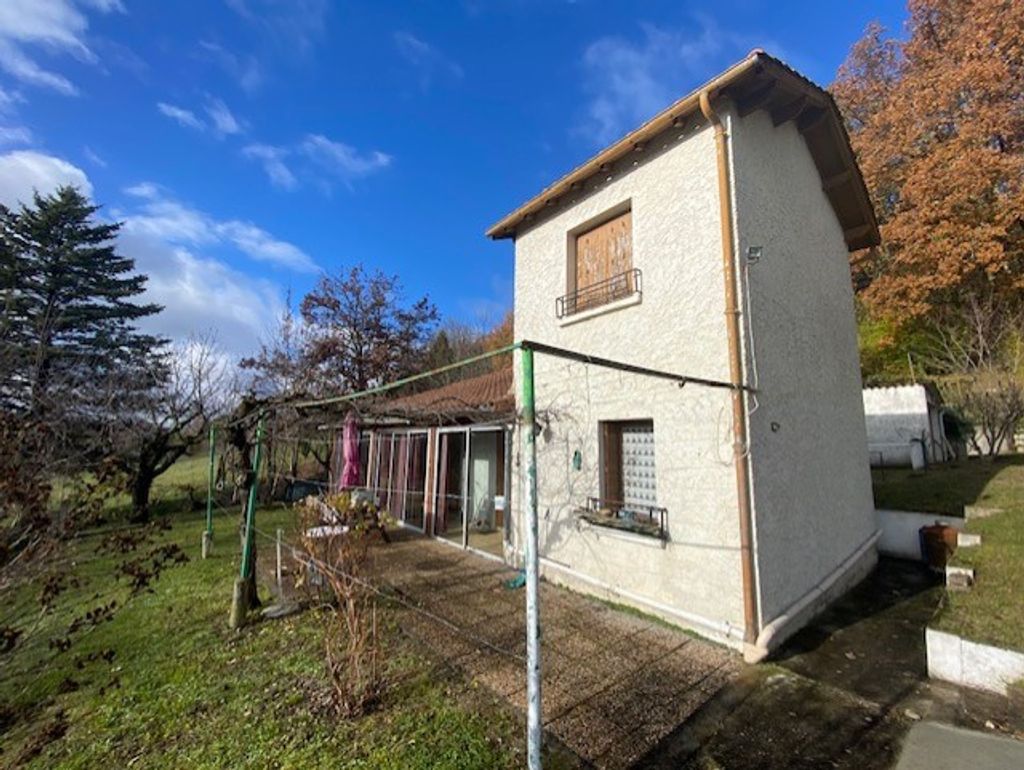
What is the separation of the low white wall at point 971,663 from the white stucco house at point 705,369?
146 centimetres

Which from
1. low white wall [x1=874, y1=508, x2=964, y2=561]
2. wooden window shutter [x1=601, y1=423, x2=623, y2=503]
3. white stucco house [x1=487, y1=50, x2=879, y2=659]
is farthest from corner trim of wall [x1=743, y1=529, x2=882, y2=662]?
wooden window shutter [x1=601, y1=423, x2=623, y2=503]

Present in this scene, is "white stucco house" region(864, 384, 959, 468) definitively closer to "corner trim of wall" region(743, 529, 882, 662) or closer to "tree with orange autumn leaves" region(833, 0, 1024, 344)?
"tree with orange autumn leaves" region(833, 0, 1024, 344)

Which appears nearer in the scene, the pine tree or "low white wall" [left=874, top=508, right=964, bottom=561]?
"low white wall" [left=874, top=508, right=964, bottom=561]

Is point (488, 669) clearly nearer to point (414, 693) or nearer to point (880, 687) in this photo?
point (414, 693)

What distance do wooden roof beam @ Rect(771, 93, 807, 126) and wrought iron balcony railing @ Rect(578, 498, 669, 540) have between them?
673 cm

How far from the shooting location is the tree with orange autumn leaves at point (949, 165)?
1808 centimetres

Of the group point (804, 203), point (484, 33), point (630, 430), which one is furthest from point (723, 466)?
point (484, 33)

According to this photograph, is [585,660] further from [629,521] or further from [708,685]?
[629,521]

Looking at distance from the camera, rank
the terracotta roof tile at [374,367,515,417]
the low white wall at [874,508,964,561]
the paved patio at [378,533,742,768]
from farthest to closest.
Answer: the terracotta roof tile at [374,367,515,417], the low white wall at [874,508,964,561], the paved patio at [378,533,742,768]

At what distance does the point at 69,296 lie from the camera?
21172 millimetres

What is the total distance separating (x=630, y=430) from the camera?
7.66 metres

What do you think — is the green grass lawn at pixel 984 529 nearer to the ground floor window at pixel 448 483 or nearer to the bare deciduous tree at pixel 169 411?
the ground floor window at pixel 448 483

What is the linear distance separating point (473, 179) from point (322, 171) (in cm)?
789

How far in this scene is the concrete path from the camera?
145 inches
